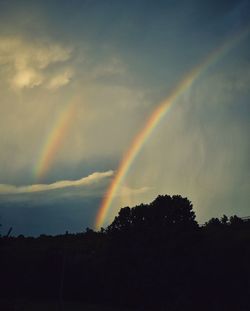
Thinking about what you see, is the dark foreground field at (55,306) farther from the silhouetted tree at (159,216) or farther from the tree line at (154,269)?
the silhouetted tree at (159,216)

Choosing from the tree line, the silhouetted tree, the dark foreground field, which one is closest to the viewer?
the tree line

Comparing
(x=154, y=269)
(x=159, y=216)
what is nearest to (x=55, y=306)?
(x=154, y=269)

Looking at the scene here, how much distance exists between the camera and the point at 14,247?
7956cm

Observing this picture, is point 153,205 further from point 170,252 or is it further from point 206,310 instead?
point 206,310

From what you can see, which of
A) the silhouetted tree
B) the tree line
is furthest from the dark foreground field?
the silhouetted tree

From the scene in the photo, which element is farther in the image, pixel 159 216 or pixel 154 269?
pixel 159 216

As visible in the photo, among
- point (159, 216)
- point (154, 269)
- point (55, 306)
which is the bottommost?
point (55, 306)

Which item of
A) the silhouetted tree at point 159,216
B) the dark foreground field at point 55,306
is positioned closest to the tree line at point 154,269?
the silhouetted tree at point 159,216

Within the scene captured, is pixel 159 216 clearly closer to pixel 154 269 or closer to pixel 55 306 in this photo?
pixel 154 269

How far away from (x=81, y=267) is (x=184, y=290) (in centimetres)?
1705

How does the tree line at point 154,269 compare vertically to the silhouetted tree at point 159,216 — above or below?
below

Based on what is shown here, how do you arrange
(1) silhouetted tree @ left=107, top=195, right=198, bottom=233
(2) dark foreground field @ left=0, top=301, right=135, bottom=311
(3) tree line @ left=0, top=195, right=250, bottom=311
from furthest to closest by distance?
(1) silhouetted tree @ left=107, top=195, right=198, bottom=233, (2) dark foreground field @ left=0, top=301, right=135, bottom=311, (3) tree line @ left=0, top=195, right=250, bottom=311

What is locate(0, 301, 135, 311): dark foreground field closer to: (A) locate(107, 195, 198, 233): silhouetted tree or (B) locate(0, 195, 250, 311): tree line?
(B) locate(0, 195, 250, 311): tree line

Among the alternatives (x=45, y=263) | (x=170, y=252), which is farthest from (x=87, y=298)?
(x=170, y=252)
